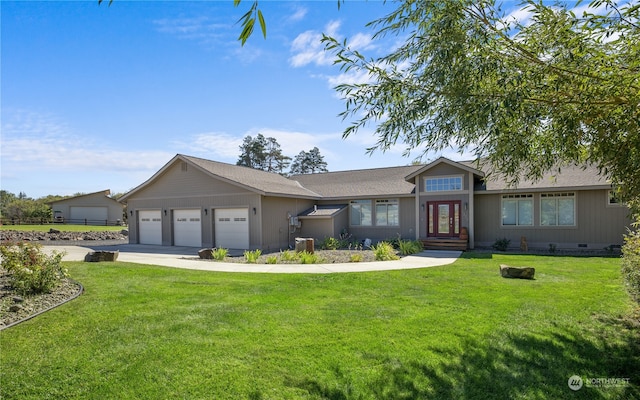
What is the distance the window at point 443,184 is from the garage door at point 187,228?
38.3ft

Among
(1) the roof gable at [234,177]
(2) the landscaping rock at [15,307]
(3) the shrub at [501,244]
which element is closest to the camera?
(2) the landscaping rock at [15,307]

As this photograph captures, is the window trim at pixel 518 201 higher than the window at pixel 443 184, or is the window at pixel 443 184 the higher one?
the window at pixel 443 184

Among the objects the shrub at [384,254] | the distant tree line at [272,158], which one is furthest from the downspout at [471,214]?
the distant tree line at [272,158]

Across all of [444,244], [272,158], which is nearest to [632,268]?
[444,244]

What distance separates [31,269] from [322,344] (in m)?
5.68

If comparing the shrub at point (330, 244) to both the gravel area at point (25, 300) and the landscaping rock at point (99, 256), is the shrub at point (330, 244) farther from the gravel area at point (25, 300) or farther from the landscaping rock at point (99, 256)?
the gravel area at point (25, 300)

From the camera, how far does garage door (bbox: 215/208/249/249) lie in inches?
626

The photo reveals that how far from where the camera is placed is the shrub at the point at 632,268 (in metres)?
4.87

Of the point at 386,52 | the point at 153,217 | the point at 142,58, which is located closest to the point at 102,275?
the point at 142,58

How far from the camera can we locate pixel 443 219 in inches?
639

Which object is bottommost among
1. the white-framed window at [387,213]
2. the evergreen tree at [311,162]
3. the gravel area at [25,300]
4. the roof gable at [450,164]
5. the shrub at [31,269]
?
the gravel area at [25,300]

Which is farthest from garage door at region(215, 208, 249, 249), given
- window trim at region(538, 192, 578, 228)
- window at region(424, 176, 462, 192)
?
window trim at region(538, 192, 578, 228)

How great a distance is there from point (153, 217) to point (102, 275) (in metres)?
12.0

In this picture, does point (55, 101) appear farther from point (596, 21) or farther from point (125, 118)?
point (596, 21)
